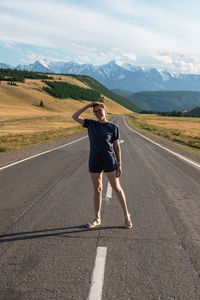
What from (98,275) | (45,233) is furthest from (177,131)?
(98,275)

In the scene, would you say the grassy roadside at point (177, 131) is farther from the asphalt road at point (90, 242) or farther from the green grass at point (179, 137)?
the asphalt road at point (90, 242)

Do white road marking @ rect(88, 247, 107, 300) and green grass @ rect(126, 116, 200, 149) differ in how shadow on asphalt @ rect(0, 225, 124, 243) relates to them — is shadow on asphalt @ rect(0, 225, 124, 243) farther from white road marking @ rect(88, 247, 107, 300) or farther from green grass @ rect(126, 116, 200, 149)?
green grass @ rect(126, 116, 200, 149)

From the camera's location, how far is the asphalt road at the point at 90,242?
10.1 feet

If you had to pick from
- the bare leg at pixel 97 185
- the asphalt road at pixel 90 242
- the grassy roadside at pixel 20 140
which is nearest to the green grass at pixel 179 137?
the grassy roadside at pixel 20 140

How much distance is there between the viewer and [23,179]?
821 centimetres

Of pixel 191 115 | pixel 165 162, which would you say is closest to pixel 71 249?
pixel 165 162

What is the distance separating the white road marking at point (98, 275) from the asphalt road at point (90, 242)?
0.06 metres

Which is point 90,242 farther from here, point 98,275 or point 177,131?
point 177,131

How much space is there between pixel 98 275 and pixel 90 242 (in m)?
0.92

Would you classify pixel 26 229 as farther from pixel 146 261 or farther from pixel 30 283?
pixel 146 261

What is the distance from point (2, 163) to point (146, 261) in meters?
8.88

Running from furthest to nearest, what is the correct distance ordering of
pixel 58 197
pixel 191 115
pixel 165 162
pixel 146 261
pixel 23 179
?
pixel 191 115 → pixel 165 162 → pixel 23 179 → pixel 58 197 → pixel 146 261

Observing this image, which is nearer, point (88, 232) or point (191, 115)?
point (88, 232)

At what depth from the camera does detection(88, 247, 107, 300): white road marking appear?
293cm
